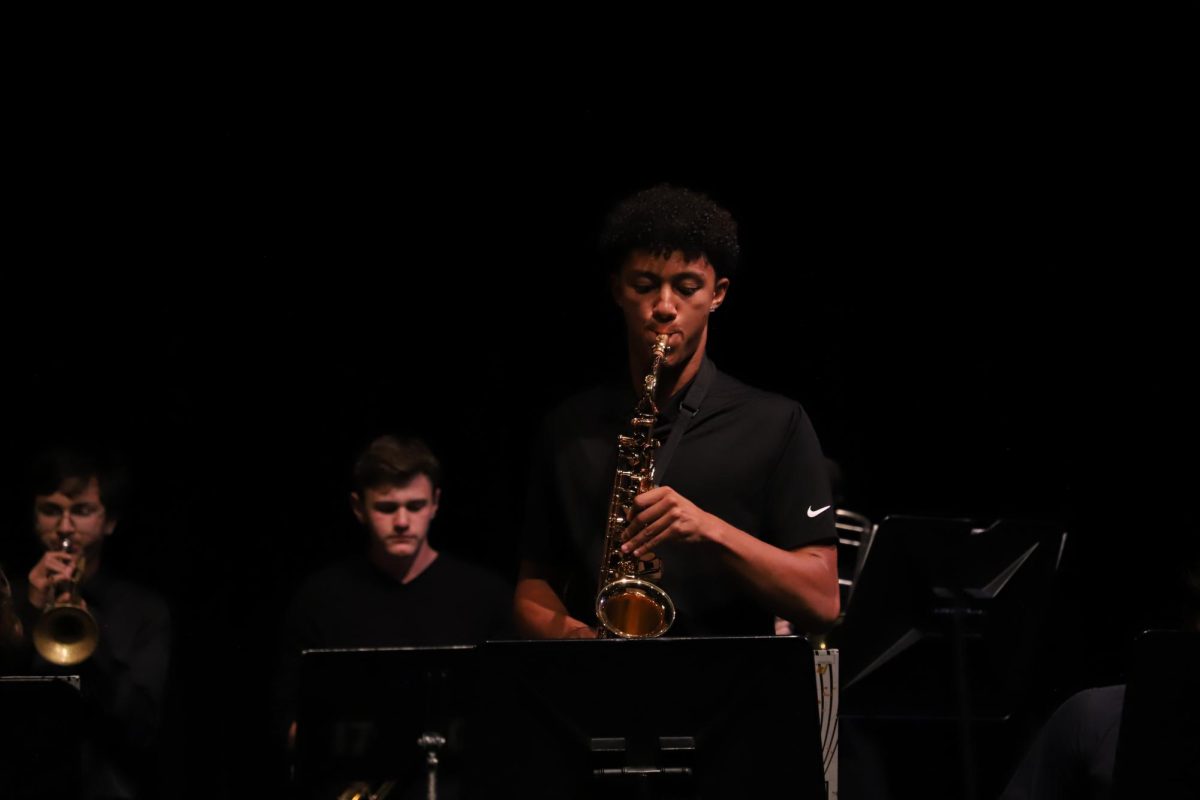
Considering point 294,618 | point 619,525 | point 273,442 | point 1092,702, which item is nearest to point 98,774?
point 294,618

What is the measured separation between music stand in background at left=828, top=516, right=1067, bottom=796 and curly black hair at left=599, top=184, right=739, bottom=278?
3.85 ft

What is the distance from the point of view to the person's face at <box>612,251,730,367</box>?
122 inches

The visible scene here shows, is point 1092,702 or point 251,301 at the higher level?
point 251,301

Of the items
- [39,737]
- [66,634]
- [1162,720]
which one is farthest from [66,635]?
[1162,720]

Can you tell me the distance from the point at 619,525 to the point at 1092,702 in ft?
4.15

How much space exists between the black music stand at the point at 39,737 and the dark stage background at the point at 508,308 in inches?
88.6

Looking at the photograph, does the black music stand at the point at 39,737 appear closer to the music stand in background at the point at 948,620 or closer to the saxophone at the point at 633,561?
the saxophone at the point at 633,561

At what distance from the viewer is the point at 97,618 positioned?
5.11 metres

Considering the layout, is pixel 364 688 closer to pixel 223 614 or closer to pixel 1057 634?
pixel 223 614

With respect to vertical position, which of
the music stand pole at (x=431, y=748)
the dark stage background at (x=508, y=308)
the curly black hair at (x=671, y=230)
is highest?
the dark stage background at (x=508, y=308)

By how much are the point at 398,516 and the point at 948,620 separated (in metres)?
1.96

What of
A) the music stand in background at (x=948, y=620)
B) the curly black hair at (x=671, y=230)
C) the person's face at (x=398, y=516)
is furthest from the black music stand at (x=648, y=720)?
the person's face at (x=398, y=516)

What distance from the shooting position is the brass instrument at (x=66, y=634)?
4.88 m

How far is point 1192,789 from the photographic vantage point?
8.55 feet
